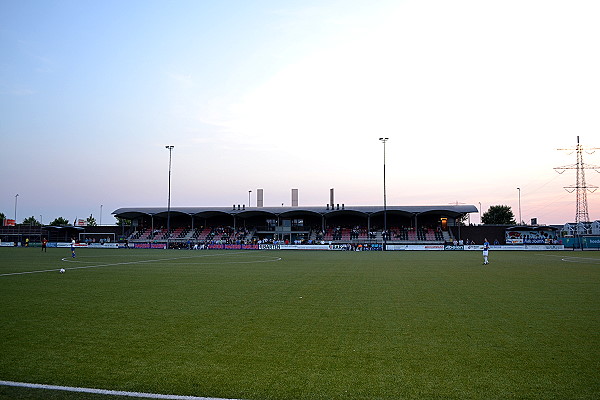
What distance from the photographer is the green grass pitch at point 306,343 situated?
6023 millimetres

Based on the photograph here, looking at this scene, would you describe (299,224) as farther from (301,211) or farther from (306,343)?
(306,343)

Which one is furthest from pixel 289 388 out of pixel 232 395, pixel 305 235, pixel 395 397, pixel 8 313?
pixel 305 235

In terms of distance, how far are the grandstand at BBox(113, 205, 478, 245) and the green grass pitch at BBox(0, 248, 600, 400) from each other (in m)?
58.8

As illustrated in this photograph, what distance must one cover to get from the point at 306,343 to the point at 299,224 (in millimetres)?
73289

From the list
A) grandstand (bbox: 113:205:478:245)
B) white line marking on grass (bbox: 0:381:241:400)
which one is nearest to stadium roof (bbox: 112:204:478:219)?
grandstand (bbox: 113:205:478:245)

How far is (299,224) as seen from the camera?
267 feet

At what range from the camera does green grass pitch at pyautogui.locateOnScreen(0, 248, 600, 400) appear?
237 inches

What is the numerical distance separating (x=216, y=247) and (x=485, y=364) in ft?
207

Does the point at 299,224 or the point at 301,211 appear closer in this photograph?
the point at 301,211

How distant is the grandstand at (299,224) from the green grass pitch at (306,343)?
58759mm

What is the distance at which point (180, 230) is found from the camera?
8331 centimetres

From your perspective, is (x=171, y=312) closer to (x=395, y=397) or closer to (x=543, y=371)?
(x=395, y=397)

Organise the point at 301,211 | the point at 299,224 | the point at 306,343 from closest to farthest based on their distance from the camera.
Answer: the point at 306,343 < the point at 301,211 < the point at 299,224

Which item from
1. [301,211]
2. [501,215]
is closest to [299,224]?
[301,211]
